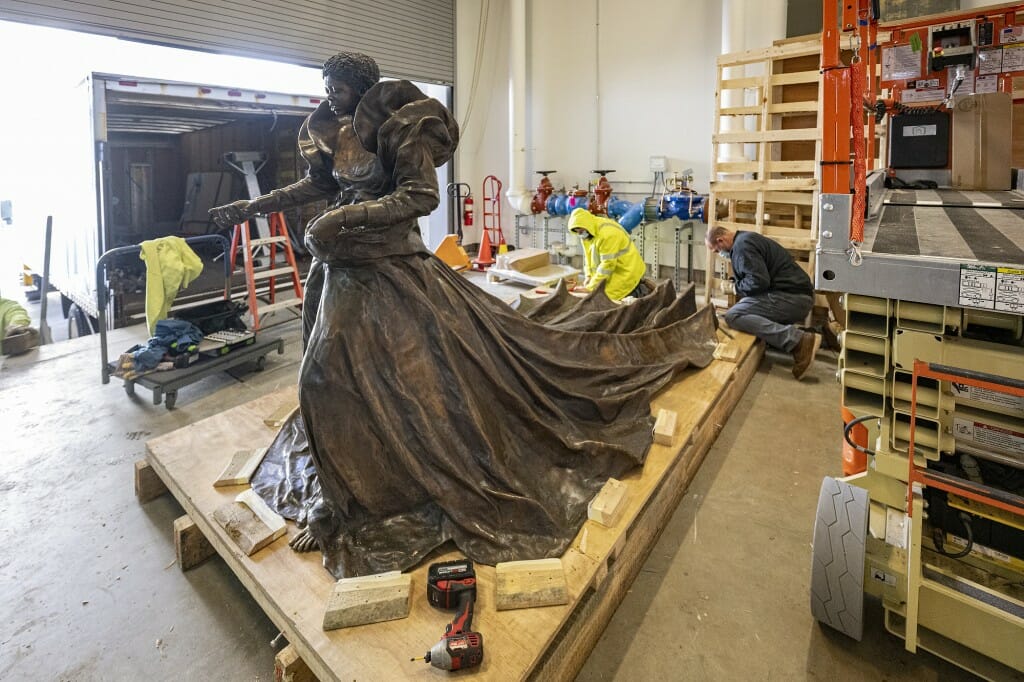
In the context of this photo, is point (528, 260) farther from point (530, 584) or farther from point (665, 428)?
point (530, 584)

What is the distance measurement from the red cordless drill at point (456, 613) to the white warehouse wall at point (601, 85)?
→ 247 inches

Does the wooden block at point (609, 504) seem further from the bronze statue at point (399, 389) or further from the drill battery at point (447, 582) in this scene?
the drill battery at point (447, 582)

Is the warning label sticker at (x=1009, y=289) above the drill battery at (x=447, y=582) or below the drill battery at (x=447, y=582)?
above

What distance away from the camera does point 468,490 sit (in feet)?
6.79

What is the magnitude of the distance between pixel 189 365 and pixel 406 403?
2871 mm

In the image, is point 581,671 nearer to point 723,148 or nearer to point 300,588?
point 300,588

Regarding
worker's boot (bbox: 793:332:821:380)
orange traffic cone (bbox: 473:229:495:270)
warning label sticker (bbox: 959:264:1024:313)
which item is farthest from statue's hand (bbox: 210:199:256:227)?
orange traffic cone (bbox: 473:229:495:270)

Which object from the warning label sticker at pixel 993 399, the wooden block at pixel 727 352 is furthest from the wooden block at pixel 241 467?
the wooden block at pixel 727 352

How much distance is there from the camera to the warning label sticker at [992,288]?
1.27 m

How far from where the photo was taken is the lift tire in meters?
1.76

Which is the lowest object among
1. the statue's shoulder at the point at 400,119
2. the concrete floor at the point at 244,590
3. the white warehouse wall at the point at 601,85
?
the concrete floor at the point at 244,590

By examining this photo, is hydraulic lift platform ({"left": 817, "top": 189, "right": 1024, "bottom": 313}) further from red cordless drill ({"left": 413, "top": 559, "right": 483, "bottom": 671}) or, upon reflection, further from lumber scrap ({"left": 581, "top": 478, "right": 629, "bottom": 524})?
red cordless drill ({"left": 413, "top": 559, "right": 483, "bottom": 671})

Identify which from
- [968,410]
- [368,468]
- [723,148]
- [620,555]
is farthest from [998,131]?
[368,468]

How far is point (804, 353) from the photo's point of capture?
4.12m
